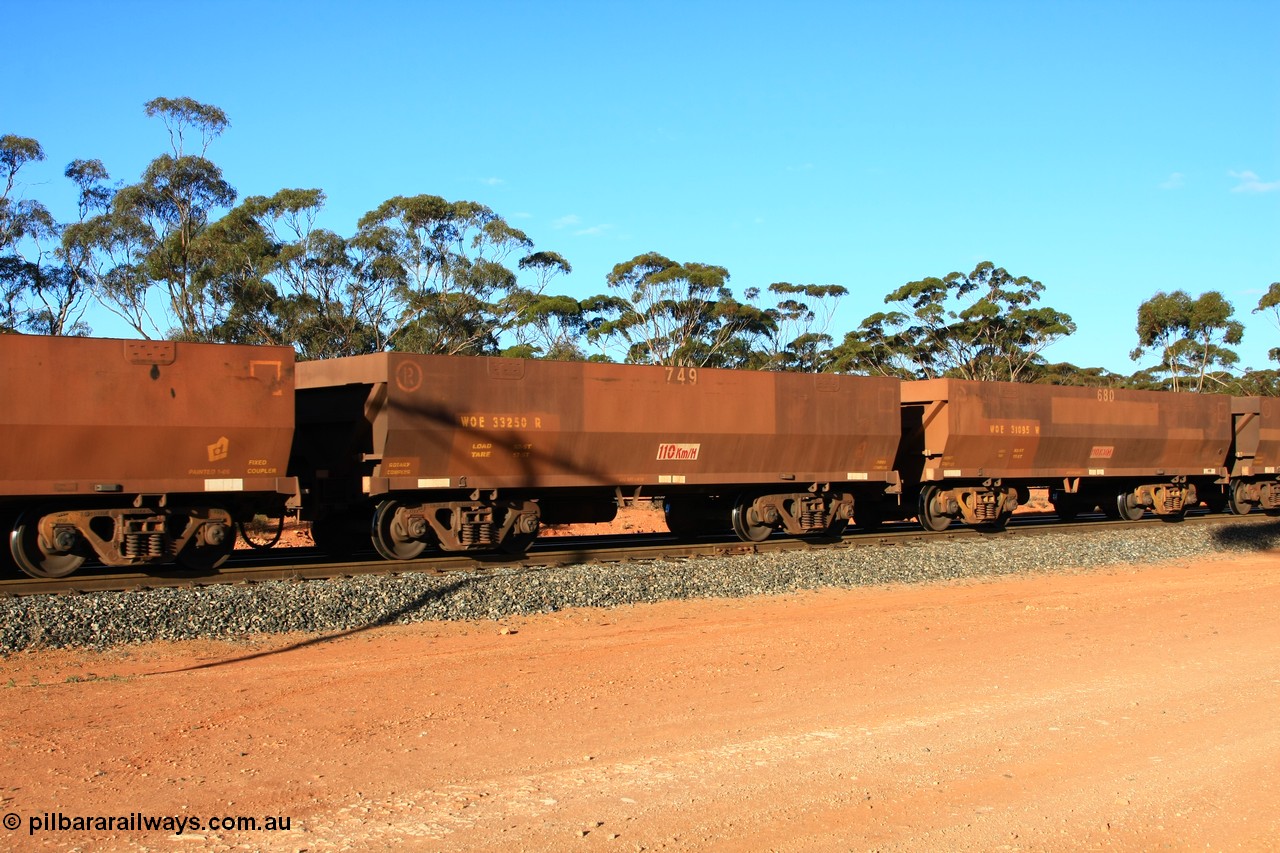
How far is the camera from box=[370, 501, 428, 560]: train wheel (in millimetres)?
13984

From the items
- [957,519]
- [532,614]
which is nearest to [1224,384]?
[957,519]

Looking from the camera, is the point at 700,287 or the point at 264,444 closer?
the point at 264,444

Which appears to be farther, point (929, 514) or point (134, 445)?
point (929, 514)

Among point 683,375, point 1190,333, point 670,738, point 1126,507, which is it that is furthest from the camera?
point 1190,333

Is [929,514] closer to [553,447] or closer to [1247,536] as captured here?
[1247,536]

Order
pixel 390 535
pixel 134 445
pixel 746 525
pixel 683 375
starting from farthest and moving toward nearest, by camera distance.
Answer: pixel 746 525
pixel 683 375
pixel 390 535
pixel 134 445

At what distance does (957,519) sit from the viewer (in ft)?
66.1

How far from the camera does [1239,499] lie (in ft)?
85.4

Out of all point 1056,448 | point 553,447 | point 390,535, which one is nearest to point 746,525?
point 553,447

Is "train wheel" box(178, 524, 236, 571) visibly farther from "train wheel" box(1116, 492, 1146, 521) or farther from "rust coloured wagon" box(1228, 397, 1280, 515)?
"rust coloured wagon" box(1228, 397, 1280, 515)

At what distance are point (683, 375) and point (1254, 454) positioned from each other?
56.0ft

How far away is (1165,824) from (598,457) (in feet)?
34.4

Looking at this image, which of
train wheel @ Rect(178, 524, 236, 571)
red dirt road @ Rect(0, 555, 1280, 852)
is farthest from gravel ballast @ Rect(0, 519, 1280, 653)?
train wheel @ Rect(178, 524, 236, 571)

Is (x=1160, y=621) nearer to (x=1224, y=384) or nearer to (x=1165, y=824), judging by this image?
(x=1165, y=824)
